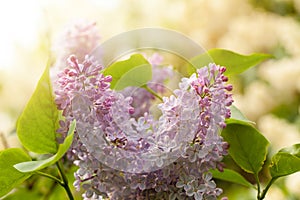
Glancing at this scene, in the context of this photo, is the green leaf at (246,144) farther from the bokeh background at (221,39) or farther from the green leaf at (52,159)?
the bokeh background at (221,39)

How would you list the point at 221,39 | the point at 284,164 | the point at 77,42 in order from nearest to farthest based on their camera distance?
the point at 284,164
the point at 77,42
the point at 221,39

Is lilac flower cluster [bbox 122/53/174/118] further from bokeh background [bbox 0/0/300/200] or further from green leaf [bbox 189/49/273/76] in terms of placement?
bokeh background [bbox 0/0/300/200]

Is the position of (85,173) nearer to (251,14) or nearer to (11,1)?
(11,1)

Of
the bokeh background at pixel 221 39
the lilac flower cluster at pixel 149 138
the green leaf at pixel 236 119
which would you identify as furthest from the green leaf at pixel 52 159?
the bokeh background at pixel 221 39

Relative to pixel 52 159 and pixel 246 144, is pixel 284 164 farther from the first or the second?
pixel 52 159

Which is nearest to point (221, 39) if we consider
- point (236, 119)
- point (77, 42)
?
point (77, 42)
